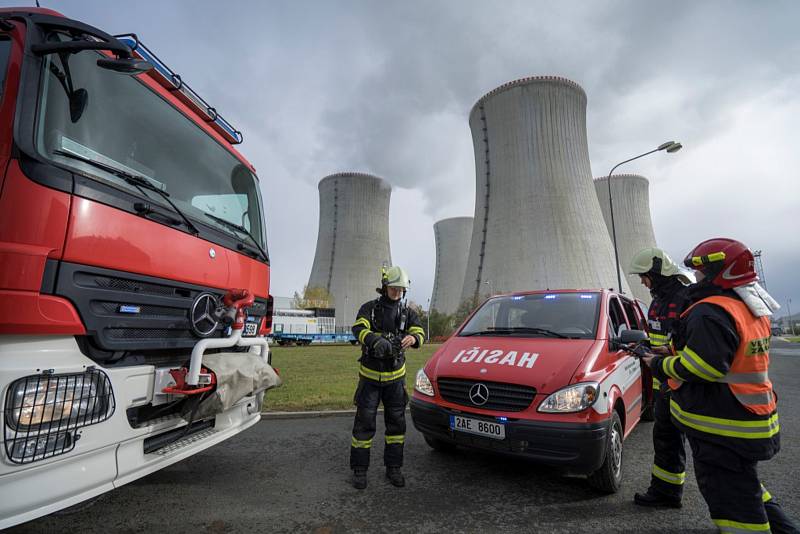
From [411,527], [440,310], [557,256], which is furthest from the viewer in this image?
[440,310]

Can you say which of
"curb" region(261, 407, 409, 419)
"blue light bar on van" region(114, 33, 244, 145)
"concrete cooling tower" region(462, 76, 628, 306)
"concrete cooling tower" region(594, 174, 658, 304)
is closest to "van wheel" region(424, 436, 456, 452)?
"curb" region(261, 407, 409, 419)

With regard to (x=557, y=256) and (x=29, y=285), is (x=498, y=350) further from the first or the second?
(x=557, y=256)

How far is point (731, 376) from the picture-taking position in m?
1.85

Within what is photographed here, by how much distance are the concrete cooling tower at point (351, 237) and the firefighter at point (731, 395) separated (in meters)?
29.4

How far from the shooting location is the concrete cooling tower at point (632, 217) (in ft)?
97.6

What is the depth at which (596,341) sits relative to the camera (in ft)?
9.98

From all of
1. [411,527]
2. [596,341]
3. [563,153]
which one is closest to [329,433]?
[411,527]

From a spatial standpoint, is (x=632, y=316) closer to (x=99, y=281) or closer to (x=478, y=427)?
(x=478, y=427)

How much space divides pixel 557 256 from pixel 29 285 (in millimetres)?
20498

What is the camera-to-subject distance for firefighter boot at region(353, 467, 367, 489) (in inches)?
111

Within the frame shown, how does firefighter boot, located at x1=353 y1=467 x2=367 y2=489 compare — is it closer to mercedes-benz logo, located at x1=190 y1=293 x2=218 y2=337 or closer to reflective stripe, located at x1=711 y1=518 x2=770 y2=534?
mercedes-benz logo, located at x1=190 y1=293 x2=218 y2=337

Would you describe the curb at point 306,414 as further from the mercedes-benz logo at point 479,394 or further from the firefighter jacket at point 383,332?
the mercedes-benz logo at point 479,394

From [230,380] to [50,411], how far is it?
33.1 inches

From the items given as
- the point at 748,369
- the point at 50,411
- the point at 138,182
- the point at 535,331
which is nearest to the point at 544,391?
the point at 535,331
